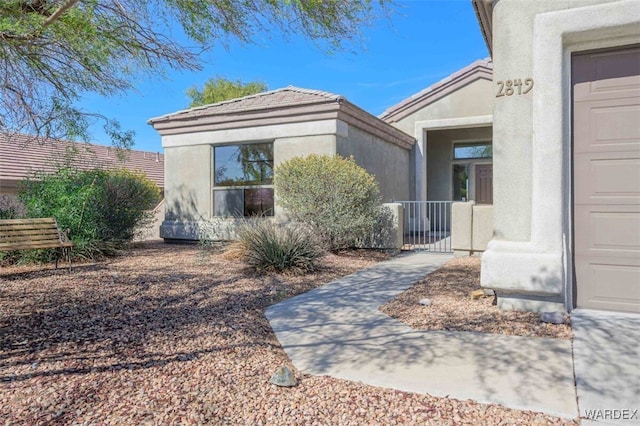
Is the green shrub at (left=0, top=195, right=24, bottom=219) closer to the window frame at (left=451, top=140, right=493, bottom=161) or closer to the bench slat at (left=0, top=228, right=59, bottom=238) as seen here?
the bench slat at (left=0, top=228, right=59, bottom=238)

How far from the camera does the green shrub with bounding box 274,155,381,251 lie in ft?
31.5

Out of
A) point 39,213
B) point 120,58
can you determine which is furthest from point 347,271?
point 39,213

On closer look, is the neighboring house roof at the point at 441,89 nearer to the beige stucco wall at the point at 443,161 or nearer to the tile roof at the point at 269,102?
the beige stucco wall at the point at 443,161

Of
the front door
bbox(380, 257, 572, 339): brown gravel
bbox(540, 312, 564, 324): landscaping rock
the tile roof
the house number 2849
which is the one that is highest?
the tile roof

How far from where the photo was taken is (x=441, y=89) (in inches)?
610

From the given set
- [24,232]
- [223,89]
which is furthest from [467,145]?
[223,89]

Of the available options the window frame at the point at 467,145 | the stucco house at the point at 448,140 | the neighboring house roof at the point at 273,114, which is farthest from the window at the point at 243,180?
the window frame at the point at 467,145

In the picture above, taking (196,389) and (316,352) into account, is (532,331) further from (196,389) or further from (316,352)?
(196,389)

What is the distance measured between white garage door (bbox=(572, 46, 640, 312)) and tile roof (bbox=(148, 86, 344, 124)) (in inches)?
266

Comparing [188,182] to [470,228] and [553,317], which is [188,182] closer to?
[470,228]

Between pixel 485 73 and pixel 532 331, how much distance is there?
12882 millimetres

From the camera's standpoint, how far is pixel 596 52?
15.3 feet

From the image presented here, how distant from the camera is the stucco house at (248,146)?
11.2 metres
